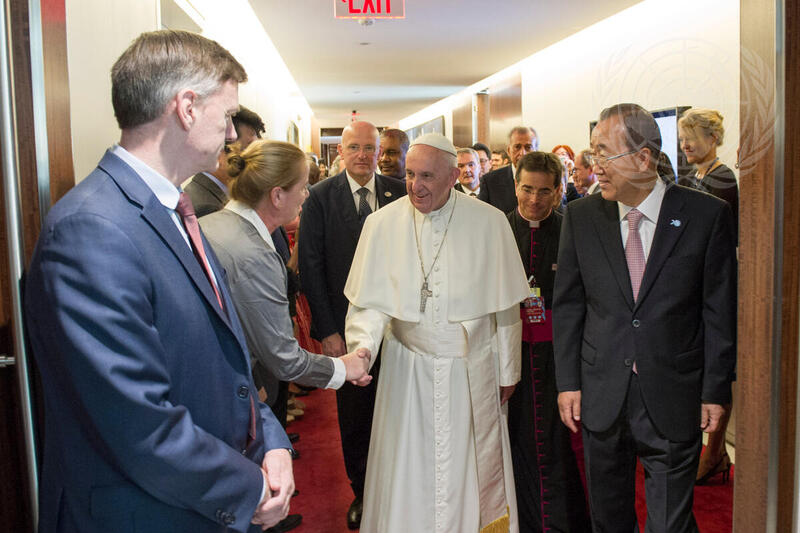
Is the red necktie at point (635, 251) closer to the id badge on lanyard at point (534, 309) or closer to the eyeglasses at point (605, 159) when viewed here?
the eyeglasses at point (605, 159)

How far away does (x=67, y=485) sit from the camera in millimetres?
1271

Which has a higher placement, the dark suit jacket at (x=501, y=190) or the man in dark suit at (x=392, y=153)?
the man in dark suit at (x=392, y=153)

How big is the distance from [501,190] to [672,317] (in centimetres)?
236

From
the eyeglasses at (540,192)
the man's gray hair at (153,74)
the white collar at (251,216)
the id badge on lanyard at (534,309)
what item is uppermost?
the man's gray hair at (153,74)

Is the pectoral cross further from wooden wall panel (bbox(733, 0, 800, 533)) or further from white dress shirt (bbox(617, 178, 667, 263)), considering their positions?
wooden wall panel (bbox(733, 0, 800, 533))

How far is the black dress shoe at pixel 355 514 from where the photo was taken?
11.2 feet

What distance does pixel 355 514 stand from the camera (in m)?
3.43

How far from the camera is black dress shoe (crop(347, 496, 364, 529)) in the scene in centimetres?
340

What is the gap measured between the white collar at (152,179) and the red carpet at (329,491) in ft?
8.35

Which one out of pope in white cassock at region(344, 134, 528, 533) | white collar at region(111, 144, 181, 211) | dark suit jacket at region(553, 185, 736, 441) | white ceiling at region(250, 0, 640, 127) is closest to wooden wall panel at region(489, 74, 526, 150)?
white ceiling at region(250, 0, 640, 127)

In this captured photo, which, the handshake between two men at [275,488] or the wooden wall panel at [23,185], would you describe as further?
the wooden wall panel at [23,185]

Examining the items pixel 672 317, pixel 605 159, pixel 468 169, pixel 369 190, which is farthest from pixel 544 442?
pixel 468 169

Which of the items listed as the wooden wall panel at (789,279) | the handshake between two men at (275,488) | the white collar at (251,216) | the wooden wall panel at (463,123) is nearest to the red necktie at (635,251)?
the wooden wall panel at (789,279)

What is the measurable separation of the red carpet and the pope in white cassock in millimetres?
758
